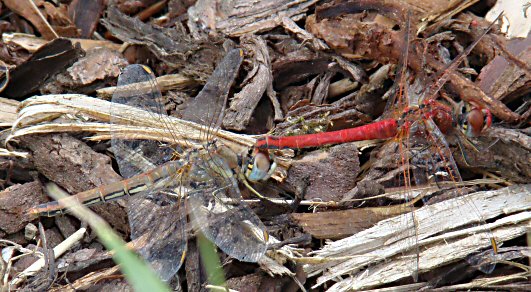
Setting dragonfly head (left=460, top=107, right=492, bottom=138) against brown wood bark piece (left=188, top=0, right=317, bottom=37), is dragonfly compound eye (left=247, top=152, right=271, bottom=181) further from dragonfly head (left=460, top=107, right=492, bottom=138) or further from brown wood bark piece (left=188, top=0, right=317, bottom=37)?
dragonfly head (left=460, top=107, right=492, bottom=138)

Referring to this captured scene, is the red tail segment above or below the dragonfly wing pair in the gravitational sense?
above

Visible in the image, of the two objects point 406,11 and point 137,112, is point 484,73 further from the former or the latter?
point 137,112

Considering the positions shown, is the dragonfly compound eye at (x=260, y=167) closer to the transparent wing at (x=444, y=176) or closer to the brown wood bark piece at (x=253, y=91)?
the brown wood bark piece at (x=253, y=91)

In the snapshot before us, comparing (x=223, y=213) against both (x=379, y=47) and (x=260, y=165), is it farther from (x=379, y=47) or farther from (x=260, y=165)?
(x=379, y=47)

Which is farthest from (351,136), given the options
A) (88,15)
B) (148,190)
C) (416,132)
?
(88,15)

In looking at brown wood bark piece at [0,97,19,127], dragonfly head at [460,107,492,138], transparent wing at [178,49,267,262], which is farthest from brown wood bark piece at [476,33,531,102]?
brown wood bark piece at [0,97,19,127]

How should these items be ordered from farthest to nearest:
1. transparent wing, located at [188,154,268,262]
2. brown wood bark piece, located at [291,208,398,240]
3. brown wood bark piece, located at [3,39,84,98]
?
brown wood bark piece, located at [3,39,84,98] < brown wood bark piece, located at [291,208,398,240] < transparent wing, located at [188,154,268,262]
